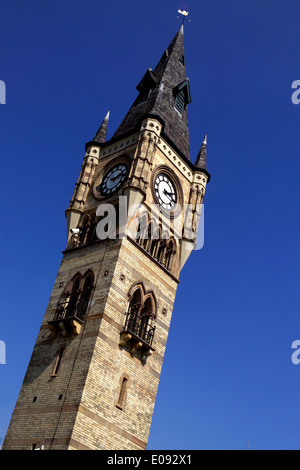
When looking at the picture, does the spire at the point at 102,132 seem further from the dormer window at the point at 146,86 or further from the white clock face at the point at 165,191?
the white clock face at the point at 165,191

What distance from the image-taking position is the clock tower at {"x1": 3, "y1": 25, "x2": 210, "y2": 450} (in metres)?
29.4

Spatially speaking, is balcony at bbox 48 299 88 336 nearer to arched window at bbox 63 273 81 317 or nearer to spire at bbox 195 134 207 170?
arched window at bbox 63 273 81 317

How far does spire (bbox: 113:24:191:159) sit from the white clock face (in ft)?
9.19

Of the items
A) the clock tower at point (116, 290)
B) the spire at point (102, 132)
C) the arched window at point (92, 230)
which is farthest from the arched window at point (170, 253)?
the spire at point (102, 132)

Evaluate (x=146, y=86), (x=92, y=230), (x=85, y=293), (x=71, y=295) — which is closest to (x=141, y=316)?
(x=85, y=293)

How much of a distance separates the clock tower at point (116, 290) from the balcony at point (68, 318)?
2.6 inches

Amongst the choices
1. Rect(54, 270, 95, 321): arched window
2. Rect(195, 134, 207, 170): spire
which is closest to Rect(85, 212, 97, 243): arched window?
Rect(54, 270, 95, 321): arched window

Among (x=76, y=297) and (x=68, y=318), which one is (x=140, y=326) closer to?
(x=76, y=297)

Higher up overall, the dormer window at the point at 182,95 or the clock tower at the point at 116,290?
the dormer window at the point at 182,95

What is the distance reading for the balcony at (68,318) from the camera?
31.3m

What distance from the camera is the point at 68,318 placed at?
1235 inches

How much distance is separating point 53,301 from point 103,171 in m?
9.45

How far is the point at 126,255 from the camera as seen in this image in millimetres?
33219
